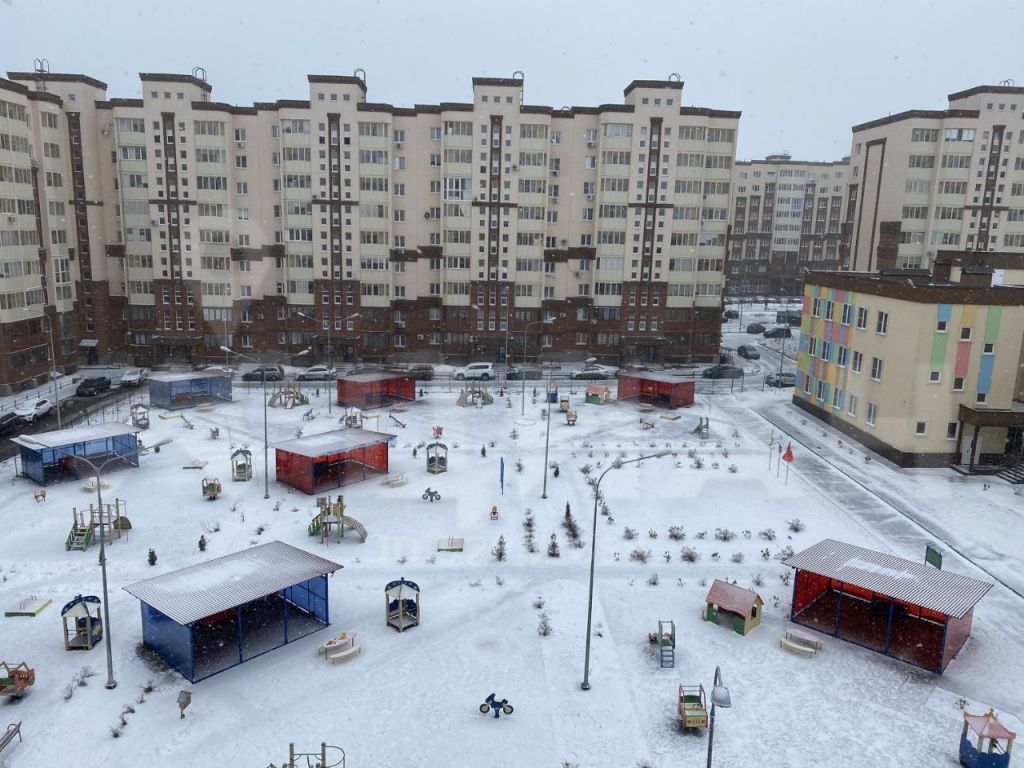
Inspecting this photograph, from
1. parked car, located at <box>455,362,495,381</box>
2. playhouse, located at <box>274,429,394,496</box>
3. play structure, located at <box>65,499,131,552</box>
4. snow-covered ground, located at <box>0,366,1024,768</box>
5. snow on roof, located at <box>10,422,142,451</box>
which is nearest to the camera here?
snow-covered ground, located at <box>0,366,1024,768</box>

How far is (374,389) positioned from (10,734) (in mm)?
39816

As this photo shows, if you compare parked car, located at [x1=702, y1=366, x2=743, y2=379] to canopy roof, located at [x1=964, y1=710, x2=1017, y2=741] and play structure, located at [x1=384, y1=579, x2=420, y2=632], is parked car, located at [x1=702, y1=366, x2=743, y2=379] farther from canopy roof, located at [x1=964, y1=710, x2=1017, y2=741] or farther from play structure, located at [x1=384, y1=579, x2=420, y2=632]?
canopy roof, located at [x1=964, y1=710, x2=1017, y2=741]

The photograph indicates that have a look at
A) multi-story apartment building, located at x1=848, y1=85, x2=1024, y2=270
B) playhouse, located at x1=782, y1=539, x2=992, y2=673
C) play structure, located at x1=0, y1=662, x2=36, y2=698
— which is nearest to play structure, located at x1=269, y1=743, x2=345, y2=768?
play structure, located at x1=0, y1=662, x2=36, y2=698

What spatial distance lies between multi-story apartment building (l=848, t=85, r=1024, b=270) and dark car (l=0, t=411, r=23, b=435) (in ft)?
260

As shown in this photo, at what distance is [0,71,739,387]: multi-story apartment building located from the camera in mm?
70625

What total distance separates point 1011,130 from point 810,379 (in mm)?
41167

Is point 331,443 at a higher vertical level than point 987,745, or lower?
higher

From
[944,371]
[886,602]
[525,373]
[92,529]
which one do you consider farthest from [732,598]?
[525,373]

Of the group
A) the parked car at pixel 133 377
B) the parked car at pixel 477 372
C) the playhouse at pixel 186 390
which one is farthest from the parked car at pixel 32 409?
the parked car at pixel 477 372

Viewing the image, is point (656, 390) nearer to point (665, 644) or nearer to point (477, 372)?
point (477, 372)

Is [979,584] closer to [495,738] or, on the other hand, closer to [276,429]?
[495,738]

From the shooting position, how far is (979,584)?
82.9 ft

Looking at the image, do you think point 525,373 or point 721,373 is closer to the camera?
point 525,373

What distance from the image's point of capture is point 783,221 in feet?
452
